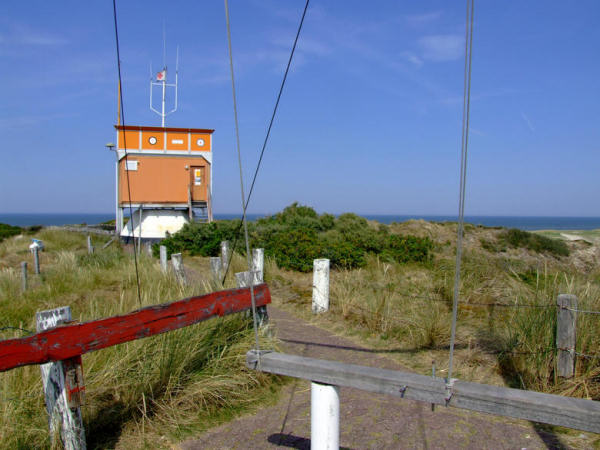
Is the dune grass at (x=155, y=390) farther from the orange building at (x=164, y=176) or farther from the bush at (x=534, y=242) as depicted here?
the orange building at (x=164, y=176)

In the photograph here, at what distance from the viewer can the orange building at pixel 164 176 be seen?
77.5ft

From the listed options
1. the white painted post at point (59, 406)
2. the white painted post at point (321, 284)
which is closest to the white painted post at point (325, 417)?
the white painted post at point (59, 406)

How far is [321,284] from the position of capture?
8.21 metres

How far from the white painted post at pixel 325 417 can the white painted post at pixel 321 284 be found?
18.7ft

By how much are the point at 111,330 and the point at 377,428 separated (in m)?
2.27

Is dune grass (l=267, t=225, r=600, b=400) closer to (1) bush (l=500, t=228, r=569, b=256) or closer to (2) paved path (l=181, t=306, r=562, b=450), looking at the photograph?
(2) paved path (l=181, t=306, r=562, b=450)

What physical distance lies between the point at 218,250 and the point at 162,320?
14034mm

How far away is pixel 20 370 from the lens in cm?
389

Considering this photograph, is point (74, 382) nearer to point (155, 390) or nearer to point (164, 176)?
point (155, 390)

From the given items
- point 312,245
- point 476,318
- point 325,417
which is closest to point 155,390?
point 325,417

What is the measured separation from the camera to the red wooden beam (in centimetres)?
289

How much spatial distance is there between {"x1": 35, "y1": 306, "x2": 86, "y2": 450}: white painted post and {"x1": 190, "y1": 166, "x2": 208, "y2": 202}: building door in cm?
2191

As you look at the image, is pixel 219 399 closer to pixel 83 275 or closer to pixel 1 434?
pixel 1 434

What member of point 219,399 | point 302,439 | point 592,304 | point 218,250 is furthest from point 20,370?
point 218,250
